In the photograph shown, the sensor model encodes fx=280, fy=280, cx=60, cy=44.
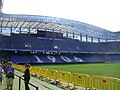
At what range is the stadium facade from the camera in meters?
73.3

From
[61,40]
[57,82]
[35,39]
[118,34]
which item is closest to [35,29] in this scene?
[35,39]

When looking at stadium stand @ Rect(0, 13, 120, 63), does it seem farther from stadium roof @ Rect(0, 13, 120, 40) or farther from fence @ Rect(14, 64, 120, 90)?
fence @ Rect(14, 64, 120, 90)

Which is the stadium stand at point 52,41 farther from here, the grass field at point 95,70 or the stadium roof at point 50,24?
the grass field at point 95,70

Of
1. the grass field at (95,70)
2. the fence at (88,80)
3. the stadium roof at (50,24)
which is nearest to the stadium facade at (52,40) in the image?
the stadium roof at (50,24)

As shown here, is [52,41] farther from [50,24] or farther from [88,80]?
[88,80]

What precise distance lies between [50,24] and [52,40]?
49.0 feet

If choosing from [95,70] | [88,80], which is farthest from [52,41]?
[88,80]

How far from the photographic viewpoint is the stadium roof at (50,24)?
214 feet

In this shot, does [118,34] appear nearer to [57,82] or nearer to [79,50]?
[79,50]

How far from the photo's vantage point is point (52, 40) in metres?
88.5

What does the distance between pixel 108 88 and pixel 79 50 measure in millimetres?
76416

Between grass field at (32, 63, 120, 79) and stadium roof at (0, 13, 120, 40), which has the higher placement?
stadium roof at (0, 13, 120, 40)

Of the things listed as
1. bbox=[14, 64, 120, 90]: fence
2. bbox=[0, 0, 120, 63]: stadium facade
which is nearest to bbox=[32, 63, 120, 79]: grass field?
bbox=[14, 64, 120, 90]: fence

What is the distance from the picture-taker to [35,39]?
280 ft
